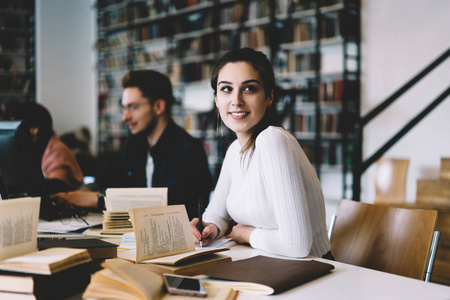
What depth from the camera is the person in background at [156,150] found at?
2.14 meters

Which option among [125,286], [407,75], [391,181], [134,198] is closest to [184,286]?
[125,286]

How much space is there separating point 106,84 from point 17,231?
5.89 metres

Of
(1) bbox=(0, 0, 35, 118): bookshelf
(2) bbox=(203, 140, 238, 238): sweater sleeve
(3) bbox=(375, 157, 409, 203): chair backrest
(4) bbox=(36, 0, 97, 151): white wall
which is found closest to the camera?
(2) bbox=(203, 140, 238, 238): sweater sleeve

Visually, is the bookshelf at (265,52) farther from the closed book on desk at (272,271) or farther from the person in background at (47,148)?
the closed book on desk at (272,271)

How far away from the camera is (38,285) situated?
0.83 metres

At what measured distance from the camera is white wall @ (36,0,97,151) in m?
6.17

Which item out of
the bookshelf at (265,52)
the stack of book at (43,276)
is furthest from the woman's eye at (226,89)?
A: the bookshelf at (265,52)

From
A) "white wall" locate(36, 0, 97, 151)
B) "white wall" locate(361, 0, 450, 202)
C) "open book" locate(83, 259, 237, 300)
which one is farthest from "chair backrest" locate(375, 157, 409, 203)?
"white wall" locate(36, 0, 97, 151)

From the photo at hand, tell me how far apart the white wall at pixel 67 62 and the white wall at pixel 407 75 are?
14.2 ft

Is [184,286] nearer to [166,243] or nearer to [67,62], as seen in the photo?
[166,243]

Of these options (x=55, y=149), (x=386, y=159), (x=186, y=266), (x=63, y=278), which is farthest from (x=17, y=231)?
(x=386, y=159)

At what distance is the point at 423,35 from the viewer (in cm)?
380

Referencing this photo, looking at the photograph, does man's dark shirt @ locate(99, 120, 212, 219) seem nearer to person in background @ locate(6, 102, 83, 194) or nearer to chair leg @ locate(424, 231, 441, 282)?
person in background @ locate(6, 102, 83, 194)

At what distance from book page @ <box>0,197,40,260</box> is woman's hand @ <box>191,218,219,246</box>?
1.61 ft
